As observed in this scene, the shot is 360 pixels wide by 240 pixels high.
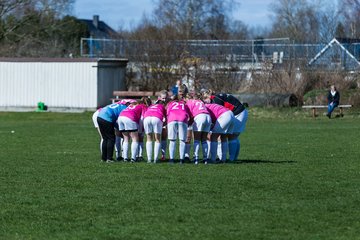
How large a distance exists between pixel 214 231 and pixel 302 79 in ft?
130

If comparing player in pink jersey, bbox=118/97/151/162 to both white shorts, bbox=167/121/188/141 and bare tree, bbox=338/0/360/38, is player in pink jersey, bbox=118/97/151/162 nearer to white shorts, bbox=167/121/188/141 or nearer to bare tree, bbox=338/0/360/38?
white shorts, bbox=167/121/188/141

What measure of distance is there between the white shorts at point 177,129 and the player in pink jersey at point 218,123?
0.76 meters

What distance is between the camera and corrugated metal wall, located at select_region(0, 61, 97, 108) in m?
50.8

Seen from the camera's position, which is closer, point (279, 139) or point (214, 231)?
point (214, 231)

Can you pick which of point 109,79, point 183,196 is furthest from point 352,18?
point 183,196

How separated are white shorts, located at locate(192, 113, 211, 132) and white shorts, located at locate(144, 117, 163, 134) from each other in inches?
30.9

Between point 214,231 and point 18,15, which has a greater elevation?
point 18,15

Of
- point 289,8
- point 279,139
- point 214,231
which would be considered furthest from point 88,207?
point 289,8

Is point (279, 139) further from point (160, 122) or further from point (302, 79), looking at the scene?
point (302, 79)

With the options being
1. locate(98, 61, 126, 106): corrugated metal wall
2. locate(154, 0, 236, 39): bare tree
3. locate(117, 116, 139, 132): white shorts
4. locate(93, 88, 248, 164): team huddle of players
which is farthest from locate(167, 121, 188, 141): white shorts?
locate(154, 0, 236, 39): bare tree

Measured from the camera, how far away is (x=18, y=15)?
68375 millimetres

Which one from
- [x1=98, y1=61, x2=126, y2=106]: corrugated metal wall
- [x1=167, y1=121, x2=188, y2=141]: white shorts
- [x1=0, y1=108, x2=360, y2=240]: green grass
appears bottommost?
[x1=0, y1=108, x2=360, y2=240]: green grass

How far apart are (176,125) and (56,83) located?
3254cm

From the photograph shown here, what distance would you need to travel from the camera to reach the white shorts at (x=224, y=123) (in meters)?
20.0
